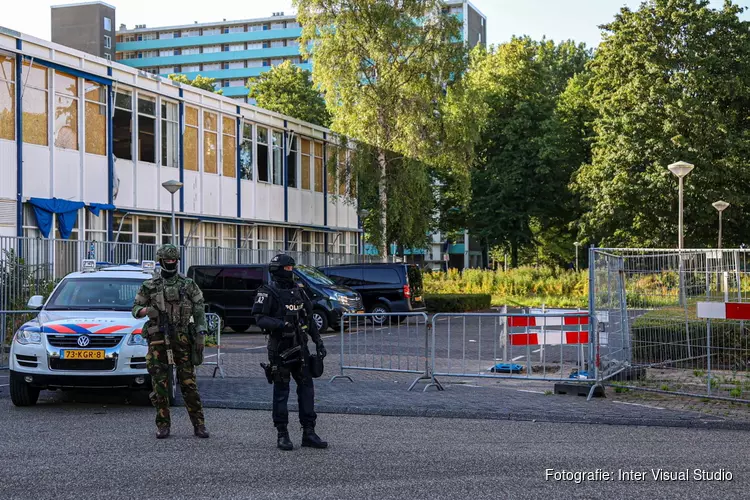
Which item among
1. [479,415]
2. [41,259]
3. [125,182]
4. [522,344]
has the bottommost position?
[479,415]

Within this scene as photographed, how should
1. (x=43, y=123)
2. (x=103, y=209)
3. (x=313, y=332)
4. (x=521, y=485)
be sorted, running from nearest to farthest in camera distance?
(x=521, y=485)
(x=313, y=332)
(x=43, y=123)
(x=103, y=209)

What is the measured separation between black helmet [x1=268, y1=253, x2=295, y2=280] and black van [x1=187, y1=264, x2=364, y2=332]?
630 inches

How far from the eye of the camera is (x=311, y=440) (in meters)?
8.93

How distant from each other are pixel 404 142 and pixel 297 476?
31790mm

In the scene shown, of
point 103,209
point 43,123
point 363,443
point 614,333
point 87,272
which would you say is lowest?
point 363,443

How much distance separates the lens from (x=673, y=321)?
12688 mm

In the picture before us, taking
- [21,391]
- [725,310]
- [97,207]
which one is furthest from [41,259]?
[725,310]

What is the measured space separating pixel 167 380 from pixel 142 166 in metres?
22.7

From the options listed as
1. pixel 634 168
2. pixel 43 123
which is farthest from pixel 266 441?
pixel 634 168

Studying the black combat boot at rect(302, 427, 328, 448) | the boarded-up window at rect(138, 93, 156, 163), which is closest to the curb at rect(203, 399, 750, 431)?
the black combat boot at rect(302, 427, 328, 448)

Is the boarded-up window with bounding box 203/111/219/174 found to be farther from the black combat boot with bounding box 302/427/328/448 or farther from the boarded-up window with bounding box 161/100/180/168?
the black combat boot with bounding box 302/427/328/448

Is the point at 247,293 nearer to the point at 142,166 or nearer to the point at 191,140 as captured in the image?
the point at 142,166

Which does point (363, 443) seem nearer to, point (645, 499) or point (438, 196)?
point (645, 499)

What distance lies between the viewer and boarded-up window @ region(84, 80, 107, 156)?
28797 millimetres
